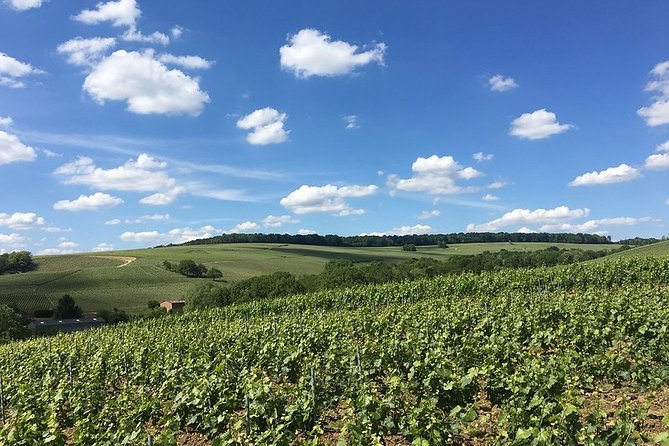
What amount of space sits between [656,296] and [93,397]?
52.5ft

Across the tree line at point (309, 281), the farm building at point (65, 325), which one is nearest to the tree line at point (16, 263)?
the farm building at point (65, 325)

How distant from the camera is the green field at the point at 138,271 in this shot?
220ft

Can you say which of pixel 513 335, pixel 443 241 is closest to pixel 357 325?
pixel 513 335

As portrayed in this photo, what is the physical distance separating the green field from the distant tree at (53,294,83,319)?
6.10 ft

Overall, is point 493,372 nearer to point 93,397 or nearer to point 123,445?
point 123,445

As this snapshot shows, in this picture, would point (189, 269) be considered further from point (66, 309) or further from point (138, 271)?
point (66, 309)

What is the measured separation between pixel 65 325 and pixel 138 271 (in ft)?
83.5

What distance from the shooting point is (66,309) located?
202ft

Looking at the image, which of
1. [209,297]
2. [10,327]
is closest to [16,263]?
[10,327]

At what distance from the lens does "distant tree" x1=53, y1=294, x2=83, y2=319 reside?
6100 cm

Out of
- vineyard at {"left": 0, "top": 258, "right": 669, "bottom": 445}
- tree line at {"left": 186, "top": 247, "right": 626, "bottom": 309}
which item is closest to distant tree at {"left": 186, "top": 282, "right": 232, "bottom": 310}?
tree line at {"left": 186, "top": 247, "right": 626, "bottom": 309}

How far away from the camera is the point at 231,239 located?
128 meters

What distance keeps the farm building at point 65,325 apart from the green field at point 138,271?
5417 mm

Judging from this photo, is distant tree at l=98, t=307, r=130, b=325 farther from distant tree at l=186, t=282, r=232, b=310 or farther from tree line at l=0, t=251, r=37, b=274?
tree line at l=0, t=251, r=37, b=274
